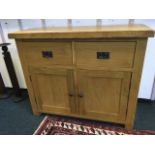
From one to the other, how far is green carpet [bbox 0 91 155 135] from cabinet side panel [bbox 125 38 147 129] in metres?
0.18

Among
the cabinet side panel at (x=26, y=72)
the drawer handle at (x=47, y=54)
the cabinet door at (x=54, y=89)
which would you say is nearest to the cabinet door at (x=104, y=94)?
the cabinet door at (x=54, y=89)

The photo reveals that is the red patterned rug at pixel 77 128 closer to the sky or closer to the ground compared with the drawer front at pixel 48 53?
closer to the ground

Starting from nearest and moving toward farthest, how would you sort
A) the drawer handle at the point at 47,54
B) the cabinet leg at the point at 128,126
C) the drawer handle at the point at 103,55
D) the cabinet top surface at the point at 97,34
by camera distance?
the cabinet top surface at the point at 97,34
the drawer handle at the point at 103,55
the drawer handle at the point at 47,54
the cabinet leg at the point at 128,126

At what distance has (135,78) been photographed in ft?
3.67

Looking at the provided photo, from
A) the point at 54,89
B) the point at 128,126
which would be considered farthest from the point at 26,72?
the point at 128,126

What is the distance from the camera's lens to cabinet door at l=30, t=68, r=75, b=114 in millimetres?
1287

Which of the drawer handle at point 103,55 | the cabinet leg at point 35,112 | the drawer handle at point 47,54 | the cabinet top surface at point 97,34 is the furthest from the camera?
the cabinet leg at point 35,112

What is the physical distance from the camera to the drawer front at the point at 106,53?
1045mm

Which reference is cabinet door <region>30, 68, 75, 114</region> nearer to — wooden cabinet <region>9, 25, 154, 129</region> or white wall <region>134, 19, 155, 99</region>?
wooden cabinet <region>9, 25, 154, 129</region>

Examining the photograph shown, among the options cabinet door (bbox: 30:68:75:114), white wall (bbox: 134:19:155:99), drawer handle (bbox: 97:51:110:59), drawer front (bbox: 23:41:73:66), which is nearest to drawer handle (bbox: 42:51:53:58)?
drawer front (bbox: 23:41:73:66)

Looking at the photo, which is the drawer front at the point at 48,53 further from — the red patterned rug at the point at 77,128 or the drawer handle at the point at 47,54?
the red patterned rug at the point at 77,128

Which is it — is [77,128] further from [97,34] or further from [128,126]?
[97,34]

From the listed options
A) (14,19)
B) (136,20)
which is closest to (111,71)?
(136,20)
